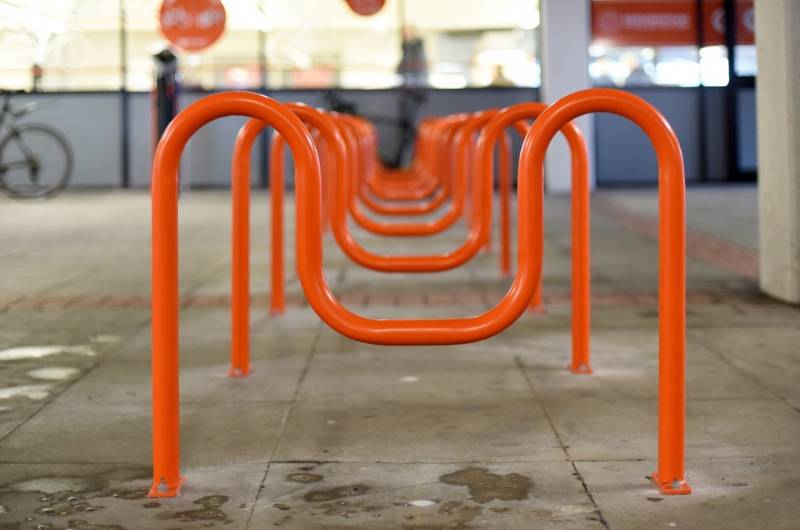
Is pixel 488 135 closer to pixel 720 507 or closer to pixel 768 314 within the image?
pixel 768 314

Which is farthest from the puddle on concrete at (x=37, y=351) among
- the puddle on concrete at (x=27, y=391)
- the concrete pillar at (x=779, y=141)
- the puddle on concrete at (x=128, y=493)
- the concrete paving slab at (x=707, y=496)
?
the concrete pillar at (x=779, y=141)

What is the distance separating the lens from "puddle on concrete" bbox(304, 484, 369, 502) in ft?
10.3

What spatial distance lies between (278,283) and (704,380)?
244 cm

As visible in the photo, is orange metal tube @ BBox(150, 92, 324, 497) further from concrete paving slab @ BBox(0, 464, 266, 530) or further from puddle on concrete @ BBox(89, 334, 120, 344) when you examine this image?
puddle on concrete @ BBox(89, 334, 120, 344)

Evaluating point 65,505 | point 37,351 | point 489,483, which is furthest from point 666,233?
point 37,351

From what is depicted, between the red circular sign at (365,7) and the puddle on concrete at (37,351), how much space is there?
37.1 ft

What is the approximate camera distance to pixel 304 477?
3.32 metres

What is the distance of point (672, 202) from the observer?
122 inches

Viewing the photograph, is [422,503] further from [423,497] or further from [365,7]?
[365,7]

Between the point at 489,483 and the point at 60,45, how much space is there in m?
15.6

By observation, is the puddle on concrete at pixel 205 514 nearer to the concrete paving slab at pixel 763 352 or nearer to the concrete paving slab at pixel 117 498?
the concrete paving slab at pixel 117 498

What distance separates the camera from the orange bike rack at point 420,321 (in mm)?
3098

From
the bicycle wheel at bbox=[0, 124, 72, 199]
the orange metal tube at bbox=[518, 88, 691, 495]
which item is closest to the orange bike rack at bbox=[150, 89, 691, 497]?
the orange metal tube at bbox=[518, 88, 691, 495]

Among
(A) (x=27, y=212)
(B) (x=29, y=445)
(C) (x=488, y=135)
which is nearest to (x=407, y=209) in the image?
(C) (x=488, y=135)
